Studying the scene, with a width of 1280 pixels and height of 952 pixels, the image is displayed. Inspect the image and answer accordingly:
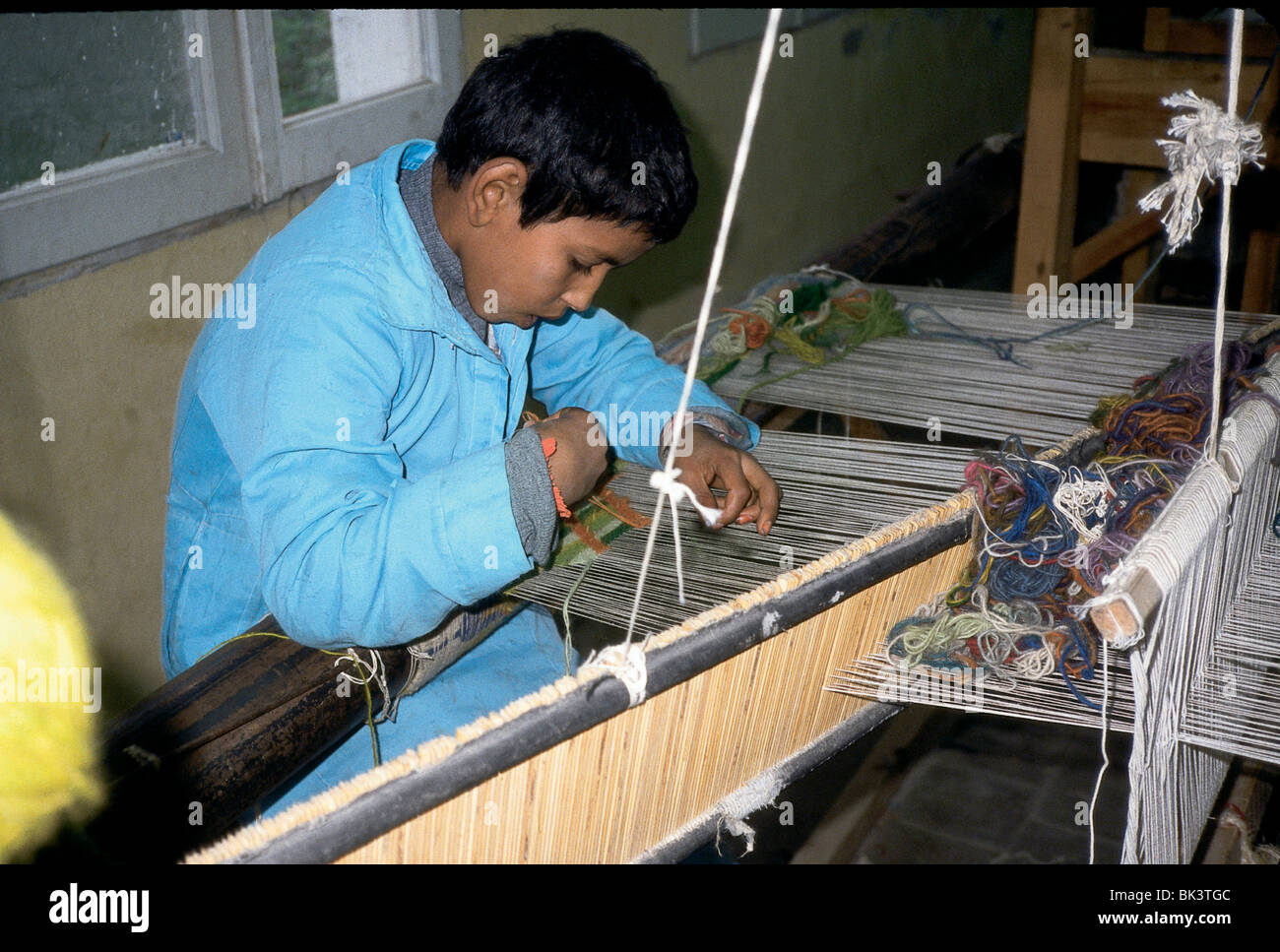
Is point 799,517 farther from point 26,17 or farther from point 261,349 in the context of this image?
point 26,17

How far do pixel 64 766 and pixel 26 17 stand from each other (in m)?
1.48

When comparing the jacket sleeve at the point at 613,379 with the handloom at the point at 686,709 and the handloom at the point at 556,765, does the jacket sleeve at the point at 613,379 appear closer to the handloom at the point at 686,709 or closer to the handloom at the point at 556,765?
the handloom at the point at 686,709

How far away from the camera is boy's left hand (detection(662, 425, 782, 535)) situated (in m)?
Answer: 1.53

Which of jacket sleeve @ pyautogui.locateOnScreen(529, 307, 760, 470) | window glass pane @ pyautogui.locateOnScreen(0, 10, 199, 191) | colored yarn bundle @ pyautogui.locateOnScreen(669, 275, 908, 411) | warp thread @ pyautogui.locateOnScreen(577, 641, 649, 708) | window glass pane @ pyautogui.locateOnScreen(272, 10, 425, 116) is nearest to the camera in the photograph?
warp thread @ pyautogui.locateOnScreen(577, 641, 649, 708)

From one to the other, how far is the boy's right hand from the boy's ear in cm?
24

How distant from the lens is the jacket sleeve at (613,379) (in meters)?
1.74

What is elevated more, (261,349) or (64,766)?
(261,349)

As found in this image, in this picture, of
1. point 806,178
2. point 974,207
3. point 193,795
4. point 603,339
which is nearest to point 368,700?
point 193,795

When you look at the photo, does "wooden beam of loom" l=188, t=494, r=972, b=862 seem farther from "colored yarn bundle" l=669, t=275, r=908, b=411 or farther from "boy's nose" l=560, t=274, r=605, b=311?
"colored yarn bundle" l=669, t=275, r=908, b=411

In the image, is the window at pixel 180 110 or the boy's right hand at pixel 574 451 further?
the window at pixel 180 110

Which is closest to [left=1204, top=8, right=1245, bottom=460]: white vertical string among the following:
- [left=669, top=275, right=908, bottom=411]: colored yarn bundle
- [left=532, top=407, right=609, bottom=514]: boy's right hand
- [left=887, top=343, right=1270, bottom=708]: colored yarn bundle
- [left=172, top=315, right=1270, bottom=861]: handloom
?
[left=887, top=343, right=1270, bottom=708]: colored yarn bundle

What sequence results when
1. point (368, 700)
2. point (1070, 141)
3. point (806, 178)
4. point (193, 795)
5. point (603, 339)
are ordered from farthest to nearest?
point (806, 178), point (1070, 141), point (603, 339), point (368, 700), point (193, 795)

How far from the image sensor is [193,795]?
1092 mm

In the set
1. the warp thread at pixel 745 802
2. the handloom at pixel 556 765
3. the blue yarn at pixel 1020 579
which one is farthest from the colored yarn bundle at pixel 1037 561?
the warp thread at pixel 745 802
